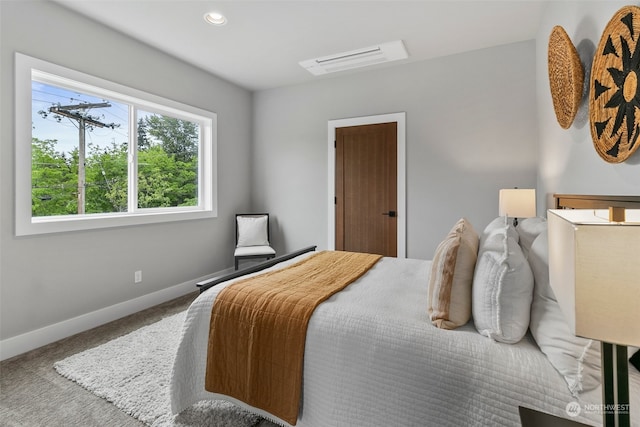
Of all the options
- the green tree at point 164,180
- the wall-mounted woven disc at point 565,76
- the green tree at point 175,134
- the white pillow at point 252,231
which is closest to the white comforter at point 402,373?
the wall-mounted woven disc at point 565,76

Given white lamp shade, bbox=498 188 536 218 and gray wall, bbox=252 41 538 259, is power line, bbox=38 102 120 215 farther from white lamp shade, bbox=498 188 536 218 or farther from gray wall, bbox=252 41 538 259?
white lamp shade, bbox=498 188 536 218

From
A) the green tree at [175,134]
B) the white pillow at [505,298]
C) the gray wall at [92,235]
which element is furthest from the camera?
the green tree at [175,134]

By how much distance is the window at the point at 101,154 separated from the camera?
234 centimetres

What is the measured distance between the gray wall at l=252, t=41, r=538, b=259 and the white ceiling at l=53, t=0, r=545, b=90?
0.28 metres

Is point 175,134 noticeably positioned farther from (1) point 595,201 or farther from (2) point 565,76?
(1) point 595,201

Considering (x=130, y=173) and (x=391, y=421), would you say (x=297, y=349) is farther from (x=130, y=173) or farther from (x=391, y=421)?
(x=130, y=173)

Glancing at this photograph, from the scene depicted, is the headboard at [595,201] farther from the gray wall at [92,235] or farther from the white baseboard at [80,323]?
the white baseboard at [80,323]

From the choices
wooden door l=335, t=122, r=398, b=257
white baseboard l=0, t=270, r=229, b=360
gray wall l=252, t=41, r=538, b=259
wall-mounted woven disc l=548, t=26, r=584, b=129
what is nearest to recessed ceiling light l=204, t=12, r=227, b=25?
gray wall l=252, t=41, r=538, b=259

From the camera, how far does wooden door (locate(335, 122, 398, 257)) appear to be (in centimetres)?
368

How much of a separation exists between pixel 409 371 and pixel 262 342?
0.68 metres

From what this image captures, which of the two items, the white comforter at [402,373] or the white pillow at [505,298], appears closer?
the white comforter at [402,373]

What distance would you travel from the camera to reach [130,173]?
3.15 metres

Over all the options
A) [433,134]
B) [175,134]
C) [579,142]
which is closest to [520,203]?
[579,142]

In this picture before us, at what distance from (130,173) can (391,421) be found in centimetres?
327
